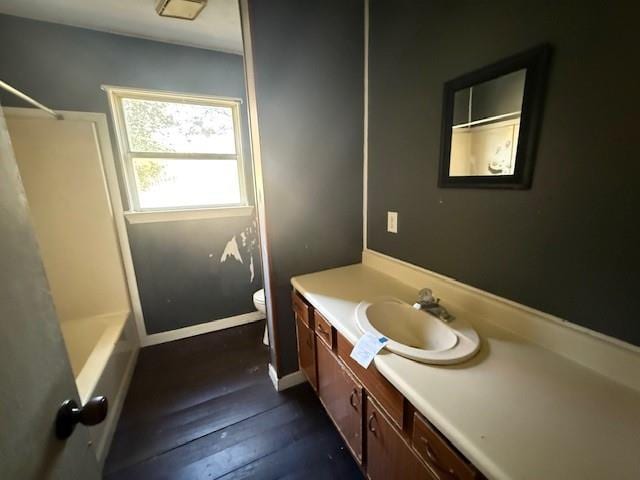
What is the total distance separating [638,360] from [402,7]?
163 cm

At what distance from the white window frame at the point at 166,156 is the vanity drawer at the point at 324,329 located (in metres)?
1.45

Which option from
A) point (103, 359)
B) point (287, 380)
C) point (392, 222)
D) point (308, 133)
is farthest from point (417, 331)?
point (103, 359)

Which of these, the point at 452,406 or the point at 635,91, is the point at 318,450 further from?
the point at 635,91

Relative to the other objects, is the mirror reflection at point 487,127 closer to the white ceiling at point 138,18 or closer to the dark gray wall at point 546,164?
the dark gray wall at point 546,164

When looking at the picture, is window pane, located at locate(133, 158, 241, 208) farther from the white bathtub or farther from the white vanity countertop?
the white vanity countertop

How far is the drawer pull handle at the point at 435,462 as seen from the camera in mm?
709

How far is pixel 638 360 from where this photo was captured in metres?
0.78

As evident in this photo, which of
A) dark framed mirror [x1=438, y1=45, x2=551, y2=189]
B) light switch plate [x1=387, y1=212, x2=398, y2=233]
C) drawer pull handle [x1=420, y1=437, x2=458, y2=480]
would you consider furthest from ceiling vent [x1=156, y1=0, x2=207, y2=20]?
drawer pull handle [x1=420, y1=437, x2=458, y2=480]

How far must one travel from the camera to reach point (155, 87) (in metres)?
2.14

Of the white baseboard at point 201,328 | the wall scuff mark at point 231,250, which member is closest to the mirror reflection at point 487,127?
the wall scuff mark at point 231,250

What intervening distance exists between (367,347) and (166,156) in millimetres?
2189

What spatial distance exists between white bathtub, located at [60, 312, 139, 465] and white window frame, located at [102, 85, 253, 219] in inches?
31.9

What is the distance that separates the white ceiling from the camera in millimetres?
1703

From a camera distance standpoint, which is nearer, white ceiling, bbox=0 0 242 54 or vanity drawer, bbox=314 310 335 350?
vanity drawer, bbox=314 310 335 350
